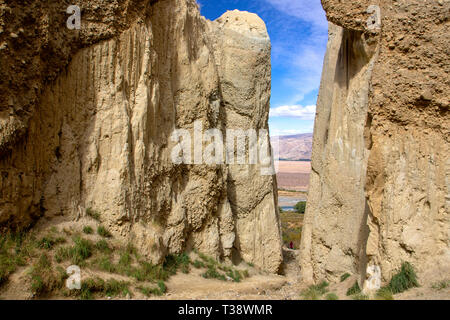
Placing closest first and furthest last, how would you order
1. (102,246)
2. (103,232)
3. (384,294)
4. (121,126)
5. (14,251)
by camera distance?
1. (384,294)
2. (14,251)
3. (102,246)
4. (103,232)
5. (121,126)

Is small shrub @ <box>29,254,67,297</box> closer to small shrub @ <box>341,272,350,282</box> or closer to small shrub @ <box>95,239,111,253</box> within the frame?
small shrub @ <box>95,239,111,253</box>

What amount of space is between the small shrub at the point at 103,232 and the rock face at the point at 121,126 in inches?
6.7

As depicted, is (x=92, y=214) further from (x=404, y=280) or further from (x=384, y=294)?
(x=404, y=280)

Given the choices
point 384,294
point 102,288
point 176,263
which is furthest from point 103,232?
point 384,294

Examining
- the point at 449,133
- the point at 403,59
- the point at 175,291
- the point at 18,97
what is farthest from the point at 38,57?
the point at 449,133

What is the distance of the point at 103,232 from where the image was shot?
905 cm

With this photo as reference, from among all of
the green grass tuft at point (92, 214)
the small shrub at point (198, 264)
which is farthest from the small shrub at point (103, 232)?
the small shrub at point (198, 264)

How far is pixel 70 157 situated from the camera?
9062 mm

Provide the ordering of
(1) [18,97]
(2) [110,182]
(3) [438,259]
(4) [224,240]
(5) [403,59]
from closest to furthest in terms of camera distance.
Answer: (3) [438,259] < (5) [403,59] < (1) [18,97] < (2) [110,182] < (4) [224,240]

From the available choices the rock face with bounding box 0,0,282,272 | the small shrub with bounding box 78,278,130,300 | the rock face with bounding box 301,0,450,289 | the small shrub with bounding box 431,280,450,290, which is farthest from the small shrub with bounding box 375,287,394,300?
the rock face with bounding box 0,0,282,272

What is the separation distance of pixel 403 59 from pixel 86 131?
7618mm

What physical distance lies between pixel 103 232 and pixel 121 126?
9.37ft

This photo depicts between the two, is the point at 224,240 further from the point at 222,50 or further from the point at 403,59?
the point at 403,59

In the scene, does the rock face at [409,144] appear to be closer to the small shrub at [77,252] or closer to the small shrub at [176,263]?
the small shrub at [176,263]
